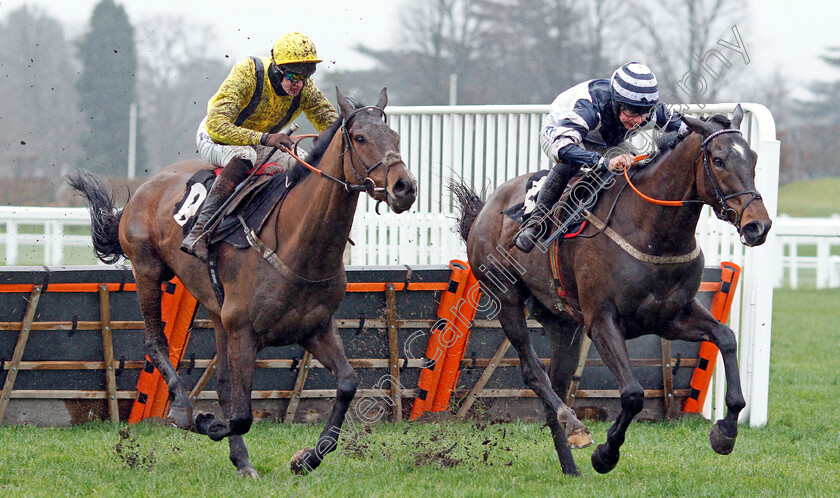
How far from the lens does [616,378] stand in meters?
5.02

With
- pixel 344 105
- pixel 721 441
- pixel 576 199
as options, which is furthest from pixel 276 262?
pixel 721 441

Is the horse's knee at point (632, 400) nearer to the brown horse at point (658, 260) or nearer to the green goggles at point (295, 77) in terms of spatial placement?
the brown horse at point (658, 260)

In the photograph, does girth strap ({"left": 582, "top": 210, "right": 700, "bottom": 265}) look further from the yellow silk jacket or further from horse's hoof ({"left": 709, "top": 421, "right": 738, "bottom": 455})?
the yellow silk jacket

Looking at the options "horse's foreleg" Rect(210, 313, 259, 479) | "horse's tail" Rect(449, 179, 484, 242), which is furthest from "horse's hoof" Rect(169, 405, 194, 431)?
"horse's tail" Rect(449, 179, 484, 242)

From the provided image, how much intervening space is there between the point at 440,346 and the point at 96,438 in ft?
8.25

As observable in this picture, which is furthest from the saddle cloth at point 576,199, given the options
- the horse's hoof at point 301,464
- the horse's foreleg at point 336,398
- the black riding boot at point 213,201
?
the horse's hoof at point 301,464

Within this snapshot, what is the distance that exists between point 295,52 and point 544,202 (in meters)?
1.67

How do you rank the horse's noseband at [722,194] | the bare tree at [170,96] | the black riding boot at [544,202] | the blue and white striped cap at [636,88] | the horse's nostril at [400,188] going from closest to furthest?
the horse's nostril at [400,188]
the horse's noseband at [722,194]
the blue and white striped cap at [636,88]
the black riding boot at [544,202]
the bare tree at [170,96]

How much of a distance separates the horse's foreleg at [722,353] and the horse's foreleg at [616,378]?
12.7 inches

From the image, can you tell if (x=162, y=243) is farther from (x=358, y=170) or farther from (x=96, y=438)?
(x=358, y=170)

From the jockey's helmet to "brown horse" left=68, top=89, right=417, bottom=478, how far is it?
482 millimetres

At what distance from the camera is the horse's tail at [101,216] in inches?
267

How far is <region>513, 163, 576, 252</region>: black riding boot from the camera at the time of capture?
5578 millimetres

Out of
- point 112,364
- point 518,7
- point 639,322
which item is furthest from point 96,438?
point 518,7
